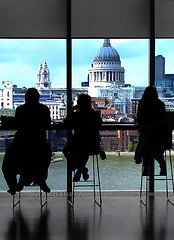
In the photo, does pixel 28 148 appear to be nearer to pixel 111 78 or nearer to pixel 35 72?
pixel 35 72

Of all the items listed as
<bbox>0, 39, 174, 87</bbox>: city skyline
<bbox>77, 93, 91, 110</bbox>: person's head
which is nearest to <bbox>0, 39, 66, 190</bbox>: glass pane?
<bbox>0, 39, 174, 87</bbox>: city skyline

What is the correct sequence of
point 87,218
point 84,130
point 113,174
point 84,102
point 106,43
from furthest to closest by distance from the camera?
point 113,174
point 106,43
point 84,102
point 84,130
point 87,218

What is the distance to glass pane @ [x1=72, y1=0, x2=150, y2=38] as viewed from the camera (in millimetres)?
5172

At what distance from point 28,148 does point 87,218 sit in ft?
3.12

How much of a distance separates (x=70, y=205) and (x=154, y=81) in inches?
79.1

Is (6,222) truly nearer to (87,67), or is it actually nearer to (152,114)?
(152,114)

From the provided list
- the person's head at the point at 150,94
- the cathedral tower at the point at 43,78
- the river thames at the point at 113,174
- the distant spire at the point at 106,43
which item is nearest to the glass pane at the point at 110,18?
the distant spire at the point at 106,43

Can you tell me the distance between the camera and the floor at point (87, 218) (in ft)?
11.4

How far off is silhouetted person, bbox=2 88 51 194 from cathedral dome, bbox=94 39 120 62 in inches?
49.6

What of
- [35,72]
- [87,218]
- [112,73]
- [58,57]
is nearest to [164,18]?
[112,73]

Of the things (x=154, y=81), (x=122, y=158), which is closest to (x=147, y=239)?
(x=122, y=158)

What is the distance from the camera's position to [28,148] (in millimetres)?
4094

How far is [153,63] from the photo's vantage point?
17.2ft

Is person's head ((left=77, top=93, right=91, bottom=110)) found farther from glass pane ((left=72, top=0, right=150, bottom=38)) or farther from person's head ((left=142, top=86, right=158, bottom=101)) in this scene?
glass pane ((left=72, top=0, right=150, bottom=38))
